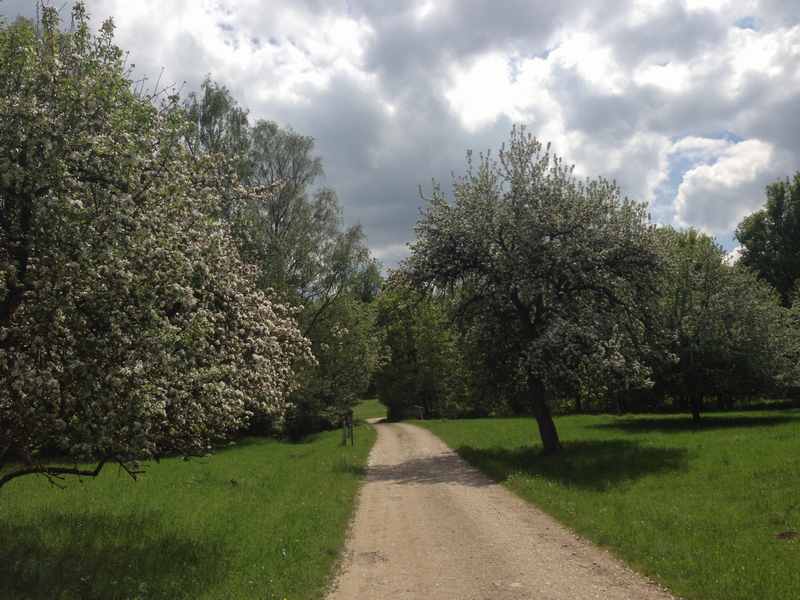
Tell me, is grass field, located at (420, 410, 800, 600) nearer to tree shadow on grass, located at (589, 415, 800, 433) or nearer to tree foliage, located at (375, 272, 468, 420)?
tree shadow on grass, located at (589, 415, 800, 433)

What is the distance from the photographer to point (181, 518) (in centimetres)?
1633

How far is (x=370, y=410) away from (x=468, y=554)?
91712 mm

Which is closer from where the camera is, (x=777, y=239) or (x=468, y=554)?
(x=468, y=554)

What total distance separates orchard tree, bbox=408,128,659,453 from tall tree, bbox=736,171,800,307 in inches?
2096

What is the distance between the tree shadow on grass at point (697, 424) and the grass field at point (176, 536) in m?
22.3

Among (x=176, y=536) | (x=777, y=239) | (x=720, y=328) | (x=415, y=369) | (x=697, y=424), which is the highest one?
(x=777, y=239)

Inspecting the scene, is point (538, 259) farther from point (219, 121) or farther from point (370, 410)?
point (370, 410)

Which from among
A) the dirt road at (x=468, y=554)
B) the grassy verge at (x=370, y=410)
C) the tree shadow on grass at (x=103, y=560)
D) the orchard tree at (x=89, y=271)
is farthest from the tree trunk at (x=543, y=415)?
the grassy verge at (x=370, y=410)

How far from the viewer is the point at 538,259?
26625 millimetres

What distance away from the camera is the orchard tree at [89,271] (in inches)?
392

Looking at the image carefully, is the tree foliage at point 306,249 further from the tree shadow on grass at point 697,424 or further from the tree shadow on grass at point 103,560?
the tree shadow on grass at point 103,560

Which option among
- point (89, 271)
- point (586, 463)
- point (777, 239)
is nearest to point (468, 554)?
point (89, 271)

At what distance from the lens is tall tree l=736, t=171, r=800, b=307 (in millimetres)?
72375

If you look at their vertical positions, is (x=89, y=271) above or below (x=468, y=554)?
above
